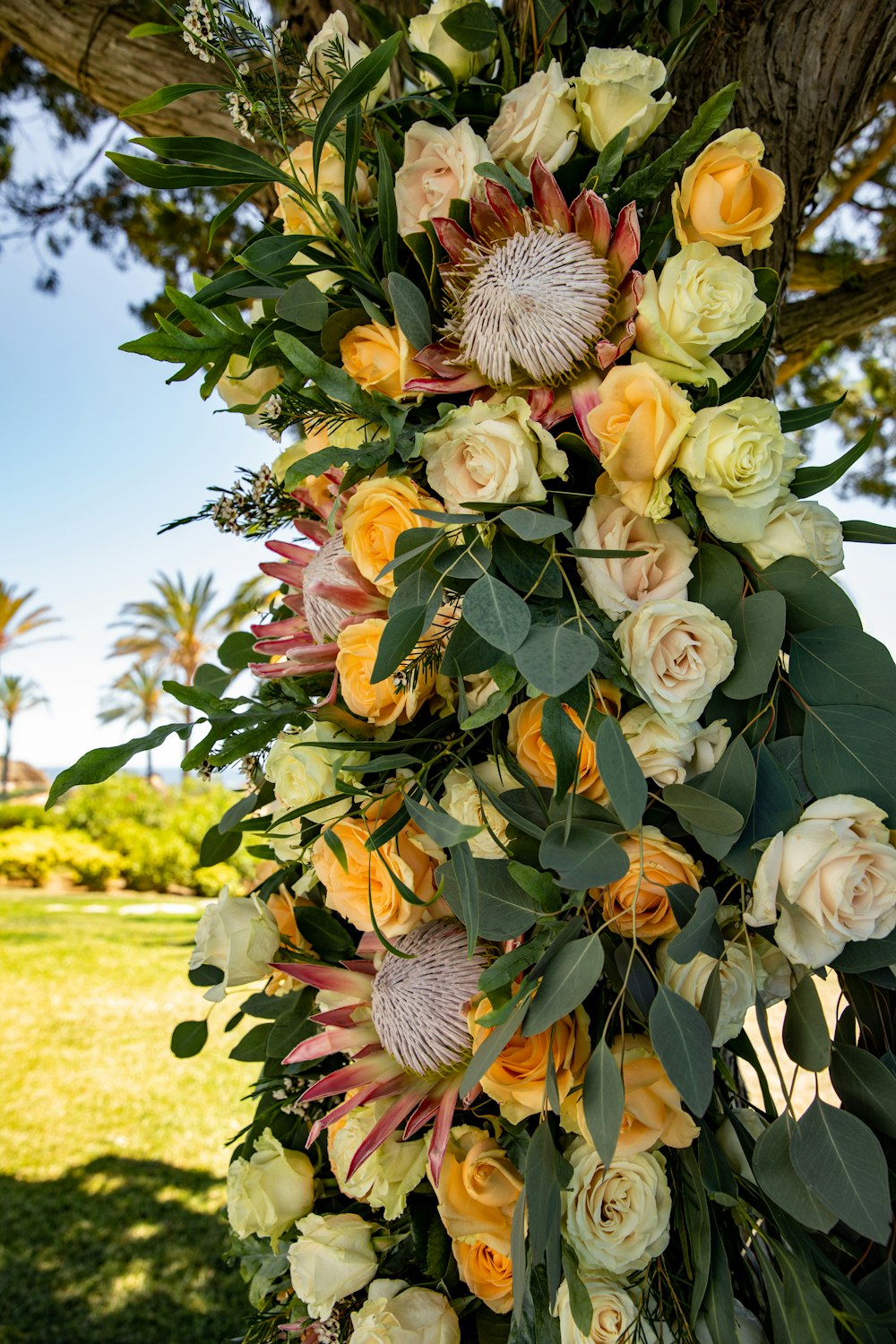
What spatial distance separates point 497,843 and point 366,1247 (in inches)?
14.9

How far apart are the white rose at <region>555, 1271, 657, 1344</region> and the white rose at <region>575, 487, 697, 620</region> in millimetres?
460

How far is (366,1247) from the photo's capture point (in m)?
0.71

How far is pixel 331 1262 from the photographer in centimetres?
69

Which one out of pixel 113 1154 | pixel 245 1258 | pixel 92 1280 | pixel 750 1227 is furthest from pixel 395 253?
pixel 113 1154

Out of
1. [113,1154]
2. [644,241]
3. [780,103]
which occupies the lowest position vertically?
[113,1154]

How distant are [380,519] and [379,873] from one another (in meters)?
0.27

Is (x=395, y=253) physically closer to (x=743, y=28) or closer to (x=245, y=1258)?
(x=743, y=28)

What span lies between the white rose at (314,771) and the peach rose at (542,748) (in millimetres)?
125

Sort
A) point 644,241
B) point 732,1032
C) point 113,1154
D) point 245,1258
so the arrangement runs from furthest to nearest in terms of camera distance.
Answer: point 113,1154, point 245,1258, point 644,241, point 732,1032

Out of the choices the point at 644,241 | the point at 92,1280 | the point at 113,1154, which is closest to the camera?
the point at 644,241

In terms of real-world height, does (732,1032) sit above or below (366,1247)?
above

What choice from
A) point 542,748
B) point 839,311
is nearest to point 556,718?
point 542,748

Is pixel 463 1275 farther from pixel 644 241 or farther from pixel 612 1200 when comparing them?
pixel 644 241

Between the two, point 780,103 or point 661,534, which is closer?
point 661,534
